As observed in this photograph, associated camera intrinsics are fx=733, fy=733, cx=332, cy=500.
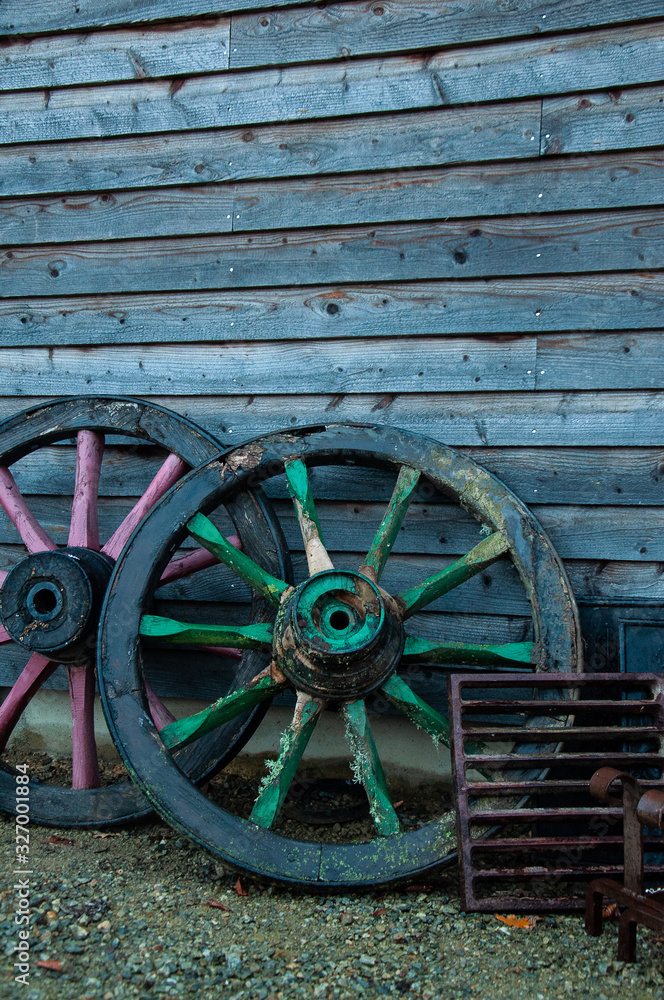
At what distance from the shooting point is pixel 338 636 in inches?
92.1

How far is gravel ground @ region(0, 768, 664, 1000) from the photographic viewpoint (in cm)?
179

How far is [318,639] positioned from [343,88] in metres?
2.18

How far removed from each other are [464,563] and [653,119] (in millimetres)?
1757

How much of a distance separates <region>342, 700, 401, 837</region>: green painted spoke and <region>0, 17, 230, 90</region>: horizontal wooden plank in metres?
2.62

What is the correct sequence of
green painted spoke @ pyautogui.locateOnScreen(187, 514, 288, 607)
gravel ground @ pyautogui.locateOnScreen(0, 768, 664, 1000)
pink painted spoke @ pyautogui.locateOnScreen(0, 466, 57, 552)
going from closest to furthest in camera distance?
gravel ground @ pyautogui.locateOnScreen(0, 768, 664, 1000) → green painted spoke @ pyautogui.locateOnScreen(187, 514, 288, 607) → pink painted spoke @ pyautogui.locateOnScreen(0, 466, 57, 552)

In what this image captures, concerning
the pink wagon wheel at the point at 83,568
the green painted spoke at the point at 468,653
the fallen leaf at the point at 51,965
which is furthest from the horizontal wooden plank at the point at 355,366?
the fallen leaf at the point at 51,965

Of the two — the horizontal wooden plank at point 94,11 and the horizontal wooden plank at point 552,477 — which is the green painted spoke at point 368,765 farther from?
the horizontal wooden plank at point 94,11

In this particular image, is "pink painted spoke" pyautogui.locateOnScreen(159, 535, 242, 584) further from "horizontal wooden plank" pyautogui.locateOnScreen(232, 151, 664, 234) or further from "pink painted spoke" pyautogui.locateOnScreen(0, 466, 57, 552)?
"horizontal wooden plank" pyautogui.locateOnScreen(232, 151, 664, 234)

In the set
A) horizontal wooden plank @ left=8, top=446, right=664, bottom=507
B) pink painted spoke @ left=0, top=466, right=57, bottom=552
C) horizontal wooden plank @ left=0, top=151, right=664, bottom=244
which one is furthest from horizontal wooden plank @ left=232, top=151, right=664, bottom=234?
pink painted spoke @ left=0, top=466, right=57, bottom=552

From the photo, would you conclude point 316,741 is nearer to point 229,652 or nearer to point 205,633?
point 229,652

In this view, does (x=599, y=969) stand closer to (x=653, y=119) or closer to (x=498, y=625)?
(x=498, y=625)

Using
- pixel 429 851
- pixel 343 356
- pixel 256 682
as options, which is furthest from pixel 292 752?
pixel 343 356

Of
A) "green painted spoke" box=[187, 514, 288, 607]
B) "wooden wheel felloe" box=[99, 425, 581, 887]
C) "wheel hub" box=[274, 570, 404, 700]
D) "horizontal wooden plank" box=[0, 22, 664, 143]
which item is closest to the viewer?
"wooden wheel felloe" box=[99, 425, 581, 887]

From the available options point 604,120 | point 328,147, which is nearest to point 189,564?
point 328,147
